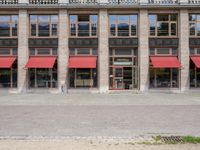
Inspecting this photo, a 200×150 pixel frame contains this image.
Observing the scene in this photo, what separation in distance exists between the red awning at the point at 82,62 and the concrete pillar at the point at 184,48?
888 centimetres

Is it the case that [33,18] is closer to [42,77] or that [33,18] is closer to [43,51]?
[43,51]

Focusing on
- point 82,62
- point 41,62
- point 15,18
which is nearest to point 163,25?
point 82,62

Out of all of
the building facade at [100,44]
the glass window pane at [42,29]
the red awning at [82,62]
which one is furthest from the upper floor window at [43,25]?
the red awning at [82,62]

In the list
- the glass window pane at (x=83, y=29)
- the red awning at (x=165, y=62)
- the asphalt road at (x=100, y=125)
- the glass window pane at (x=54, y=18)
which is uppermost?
the glass window pane at (x=54, y=18)

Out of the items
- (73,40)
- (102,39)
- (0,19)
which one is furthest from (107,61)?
(0,19)

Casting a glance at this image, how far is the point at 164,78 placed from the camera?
28703 millimetres

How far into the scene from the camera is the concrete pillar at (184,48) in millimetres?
28234

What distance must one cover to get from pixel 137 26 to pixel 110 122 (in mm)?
19538

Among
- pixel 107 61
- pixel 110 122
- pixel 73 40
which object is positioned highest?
pixel 73 40

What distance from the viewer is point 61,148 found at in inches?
270

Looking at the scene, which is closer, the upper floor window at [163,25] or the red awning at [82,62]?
the red awning at [82,62]

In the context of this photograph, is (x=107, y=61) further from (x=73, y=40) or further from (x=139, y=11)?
(x=139, y=11)

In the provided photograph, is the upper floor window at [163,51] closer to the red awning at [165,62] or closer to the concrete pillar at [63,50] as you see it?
the red awning at [165,62]

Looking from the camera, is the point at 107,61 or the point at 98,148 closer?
the point at 98,148
